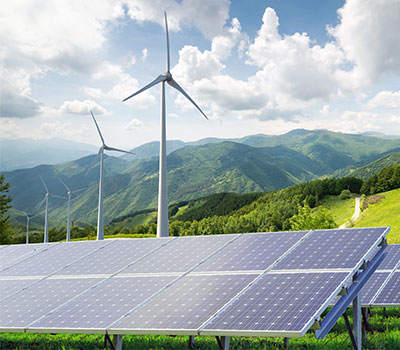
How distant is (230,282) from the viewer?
40.3 ft

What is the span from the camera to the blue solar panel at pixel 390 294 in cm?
1881

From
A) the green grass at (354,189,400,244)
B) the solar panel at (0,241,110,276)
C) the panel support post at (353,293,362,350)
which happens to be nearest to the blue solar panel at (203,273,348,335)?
the panel support post at (353,293,362,350)

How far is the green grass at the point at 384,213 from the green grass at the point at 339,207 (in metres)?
9.41

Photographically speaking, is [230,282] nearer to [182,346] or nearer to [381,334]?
[182,346]

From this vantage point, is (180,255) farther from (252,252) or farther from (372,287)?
(372,287)

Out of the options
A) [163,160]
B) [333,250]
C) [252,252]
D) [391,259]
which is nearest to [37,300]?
[252,252]

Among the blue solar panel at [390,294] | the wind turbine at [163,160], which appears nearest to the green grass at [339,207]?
the wind turbine at [163,160]

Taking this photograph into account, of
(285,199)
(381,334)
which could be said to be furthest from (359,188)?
(381,334)

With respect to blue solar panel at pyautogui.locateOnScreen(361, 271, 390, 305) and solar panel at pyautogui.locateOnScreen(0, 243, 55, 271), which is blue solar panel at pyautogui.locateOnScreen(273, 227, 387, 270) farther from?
solar panel at pyautogui.locateOnScreen(0, 243, 55, 271)

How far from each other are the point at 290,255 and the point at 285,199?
7429 inches

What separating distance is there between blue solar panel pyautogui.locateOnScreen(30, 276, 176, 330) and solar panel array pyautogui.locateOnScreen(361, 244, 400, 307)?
10091 mm

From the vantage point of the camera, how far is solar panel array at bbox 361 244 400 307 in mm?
18875

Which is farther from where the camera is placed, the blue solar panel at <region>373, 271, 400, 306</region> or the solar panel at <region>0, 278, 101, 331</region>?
the blue solar panel at <region>373, 271, 400, 306</region>

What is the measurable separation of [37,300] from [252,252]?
25.3 feet
